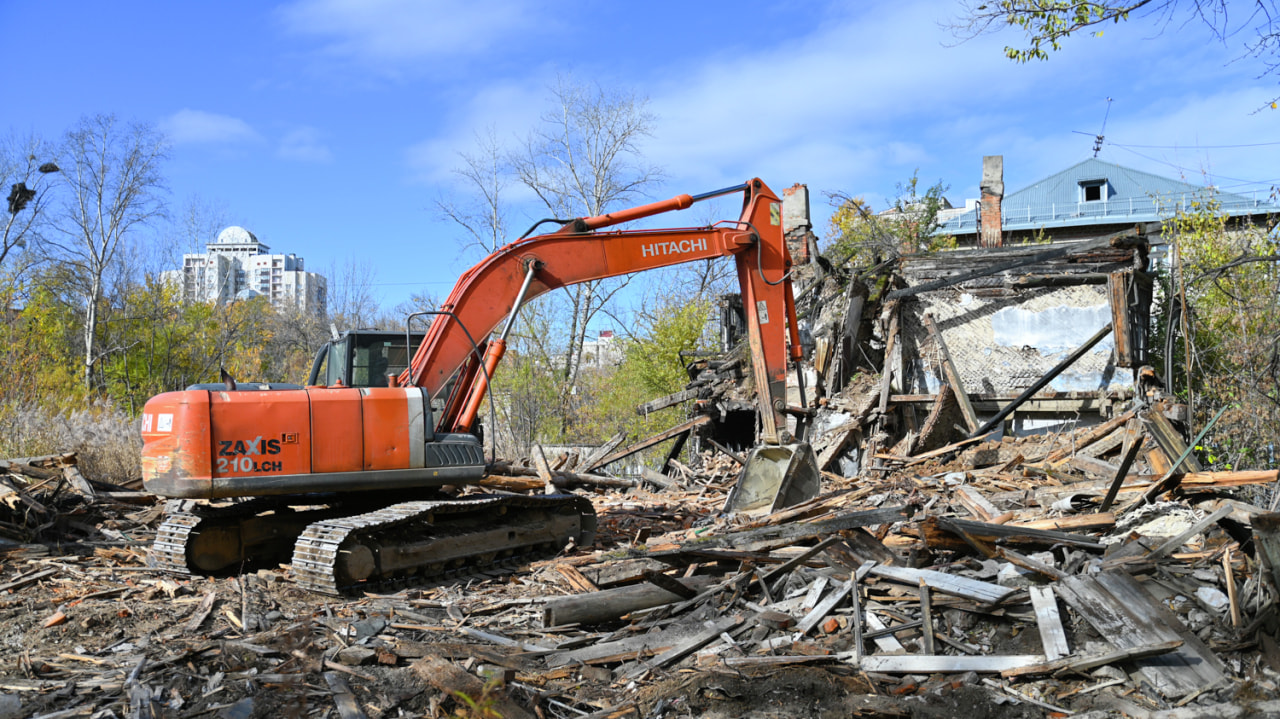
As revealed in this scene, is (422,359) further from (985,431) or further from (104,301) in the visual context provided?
(104,301)

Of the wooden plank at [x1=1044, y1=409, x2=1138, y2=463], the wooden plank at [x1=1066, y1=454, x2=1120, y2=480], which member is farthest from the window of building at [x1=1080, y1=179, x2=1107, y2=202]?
the wooden plank at [x1=1066, y1=454, x2=1120, y2=480]

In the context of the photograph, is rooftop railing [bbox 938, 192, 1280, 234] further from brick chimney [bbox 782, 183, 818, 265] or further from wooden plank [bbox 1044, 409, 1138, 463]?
wooden plank [bbox 1044, 409, 1138, 463]

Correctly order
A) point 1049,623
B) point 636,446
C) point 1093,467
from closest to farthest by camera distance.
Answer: point 1049,623, point 1093,467, point 636,446

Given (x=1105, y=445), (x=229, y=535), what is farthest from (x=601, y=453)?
(x=1105, y=445)

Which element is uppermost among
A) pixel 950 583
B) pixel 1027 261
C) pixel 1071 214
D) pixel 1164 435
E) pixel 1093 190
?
pixel 1093 190

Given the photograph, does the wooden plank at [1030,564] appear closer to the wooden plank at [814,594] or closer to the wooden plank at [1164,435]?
the wooden plank at [814,594]

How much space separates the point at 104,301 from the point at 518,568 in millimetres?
29728

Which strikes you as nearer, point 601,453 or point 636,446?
point 636,446

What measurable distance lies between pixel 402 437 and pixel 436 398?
0.72 meters

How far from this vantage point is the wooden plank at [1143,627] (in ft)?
14.6

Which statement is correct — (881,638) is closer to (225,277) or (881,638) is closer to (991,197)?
(991,197)

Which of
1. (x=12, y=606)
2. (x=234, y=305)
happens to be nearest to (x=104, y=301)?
(x=234, y=305)

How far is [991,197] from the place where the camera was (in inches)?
925

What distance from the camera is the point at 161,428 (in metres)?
7.12
